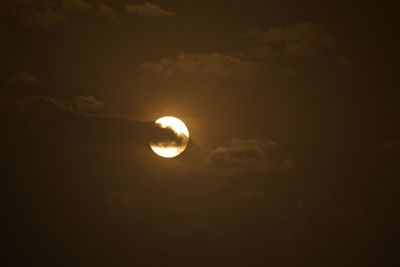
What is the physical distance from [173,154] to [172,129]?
2218 millimetres

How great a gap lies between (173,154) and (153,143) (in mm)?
1231

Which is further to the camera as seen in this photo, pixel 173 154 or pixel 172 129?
pixel 173 154

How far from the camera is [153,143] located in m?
23.4

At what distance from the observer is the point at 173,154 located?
24.1 metres

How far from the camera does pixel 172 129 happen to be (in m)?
22.2

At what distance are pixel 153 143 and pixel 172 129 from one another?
1.62 meters
